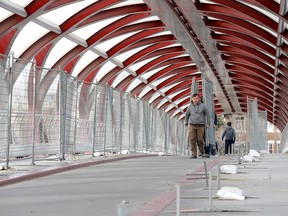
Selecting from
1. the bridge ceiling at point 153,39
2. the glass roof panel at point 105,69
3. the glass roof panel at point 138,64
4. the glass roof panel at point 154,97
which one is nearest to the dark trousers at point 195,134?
the bridge ceiling at point 153,39

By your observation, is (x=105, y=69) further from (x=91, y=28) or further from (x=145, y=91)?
(x=145, y=91)

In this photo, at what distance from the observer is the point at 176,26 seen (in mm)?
33844

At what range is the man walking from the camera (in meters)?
19.8

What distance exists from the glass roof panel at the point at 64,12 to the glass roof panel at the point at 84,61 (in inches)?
352

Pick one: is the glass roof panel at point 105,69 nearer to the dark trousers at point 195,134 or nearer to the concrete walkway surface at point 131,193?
the dark trousers at point 195,134

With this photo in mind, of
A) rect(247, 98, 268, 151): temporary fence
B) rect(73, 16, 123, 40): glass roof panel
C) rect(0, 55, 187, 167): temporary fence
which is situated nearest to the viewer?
rect(0, 55, 187, 167): temporary fence

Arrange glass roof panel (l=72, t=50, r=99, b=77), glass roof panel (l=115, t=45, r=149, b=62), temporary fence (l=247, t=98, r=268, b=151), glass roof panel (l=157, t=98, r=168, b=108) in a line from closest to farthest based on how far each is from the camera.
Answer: temporary fence (l=247, t=98, r=268, b=151), glass roof panel (l=72, t=50, r=99, b=77), glass roof panel (l=115, t=45, r=149, b=62), glass roof panel (l=157, t=98, r=168, b=108)

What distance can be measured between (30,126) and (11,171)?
7.49 feet

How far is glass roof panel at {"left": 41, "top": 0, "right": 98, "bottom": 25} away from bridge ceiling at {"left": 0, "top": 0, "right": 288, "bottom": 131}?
5 centimetres

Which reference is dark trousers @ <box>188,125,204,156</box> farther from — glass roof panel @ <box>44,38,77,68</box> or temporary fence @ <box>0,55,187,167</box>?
glass roof panel @ <box>44,38,77,68</box>

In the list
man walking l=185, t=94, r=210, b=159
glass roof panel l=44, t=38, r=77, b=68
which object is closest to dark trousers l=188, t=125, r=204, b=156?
man walking l=185, t=94, r=210, b=159

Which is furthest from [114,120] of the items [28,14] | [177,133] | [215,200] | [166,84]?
[166,84]

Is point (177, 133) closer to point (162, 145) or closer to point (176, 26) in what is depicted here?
point (162, 145)

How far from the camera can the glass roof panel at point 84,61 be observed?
42.3 meters
